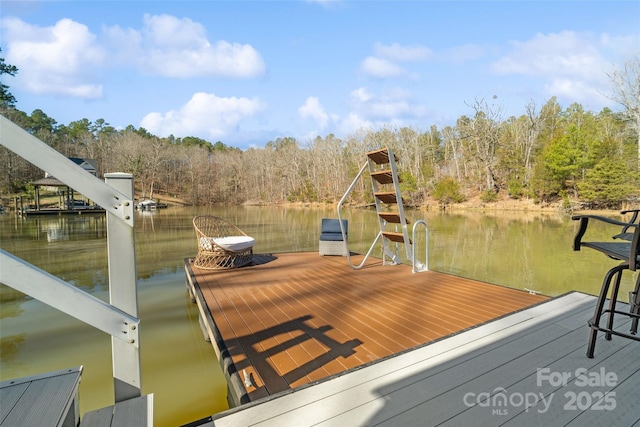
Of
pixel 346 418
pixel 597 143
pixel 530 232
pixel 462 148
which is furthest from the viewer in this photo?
pixel 462 148

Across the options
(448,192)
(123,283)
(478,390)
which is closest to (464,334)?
(478,390)

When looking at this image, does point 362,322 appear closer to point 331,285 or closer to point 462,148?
point 331,285

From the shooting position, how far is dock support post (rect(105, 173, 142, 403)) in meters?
1.18

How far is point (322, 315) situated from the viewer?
300cm

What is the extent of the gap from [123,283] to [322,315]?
2.06 m

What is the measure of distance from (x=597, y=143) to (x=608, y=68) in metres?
4.57

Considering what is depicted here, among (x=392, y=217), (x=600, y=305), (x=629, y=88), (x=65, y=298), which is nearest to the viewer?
(x=65, y=298)

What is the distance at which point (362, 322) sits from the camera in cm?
279

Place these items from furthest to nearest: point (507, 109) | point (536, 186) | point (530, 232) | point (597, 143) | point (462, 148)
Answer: point (462, 148) → point (507, 109) → point (536, 186) → point (597, 143) → point (530, 232)

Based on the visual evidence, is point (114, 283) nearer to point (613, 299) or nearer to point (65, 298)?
point (65, 298)

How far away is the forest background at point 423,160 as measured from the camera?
63.1 ft

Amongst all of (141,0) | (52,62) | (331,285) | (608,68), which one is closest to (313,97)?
(52,62)

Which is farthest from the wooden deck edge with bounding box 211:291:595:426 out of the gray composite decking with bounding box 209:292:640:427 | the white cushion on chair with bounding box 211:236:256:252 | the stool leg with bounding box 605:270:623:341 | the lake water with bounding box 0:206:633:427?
the white cushion on chair with bounding box 211:236:256:252

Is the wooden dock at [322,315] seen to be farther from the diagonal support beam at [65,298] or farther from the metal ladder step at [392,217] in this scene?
the diagonal support beam at [65,298]
